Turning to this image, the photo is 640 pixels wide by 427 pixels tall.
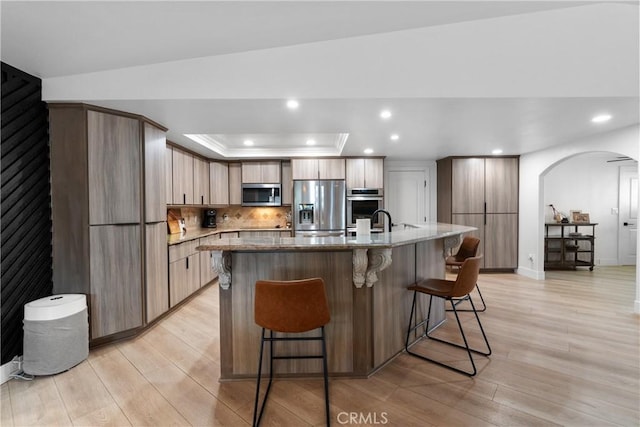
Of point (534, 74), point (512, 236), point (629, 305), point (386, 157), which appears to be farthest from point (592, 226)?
point (534, 74)

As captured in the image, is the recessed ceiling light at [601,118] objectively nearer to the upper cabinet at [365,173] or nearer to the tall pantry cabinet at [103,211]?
the upper cabinet at [365,173]

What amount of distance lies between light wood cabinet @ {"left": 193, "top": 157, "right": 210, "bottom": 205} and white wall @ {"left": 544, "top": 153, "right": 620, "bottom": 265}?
22.9ft

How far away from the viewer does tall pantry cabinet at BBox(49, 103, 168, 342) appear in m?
2.50

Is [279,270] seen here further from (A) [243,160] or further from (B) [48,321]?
(A) [243,160]

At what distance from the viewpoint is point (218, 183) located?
17.5 feet

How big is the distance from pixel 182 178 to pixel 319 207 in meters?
2.33

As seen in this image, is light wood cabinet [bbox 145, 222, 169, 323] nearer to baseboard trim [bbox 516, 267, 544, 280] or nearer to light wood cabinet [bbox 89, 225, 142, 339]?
light wood cabinet [bbox 89, 225, 142, 339]

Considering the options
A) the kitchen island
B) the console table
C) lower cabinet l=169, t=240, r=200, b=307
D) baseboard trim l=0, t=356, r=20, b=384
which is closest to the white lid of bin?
baseboard trim l=0, t=356, r=20, b=384

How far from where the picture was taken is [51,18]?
1.72 metres

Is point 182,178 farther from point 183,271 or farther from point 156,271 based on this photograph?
point 156,271

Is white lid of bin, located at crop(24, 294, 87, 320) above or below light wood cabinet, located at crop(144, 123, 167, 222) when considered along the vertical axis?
below

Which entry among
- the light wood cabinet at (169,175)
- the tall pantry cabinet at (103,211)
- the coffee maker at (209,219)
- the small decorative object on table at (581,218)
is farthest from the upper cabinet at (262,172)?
the small decorative object on table at (581,218)

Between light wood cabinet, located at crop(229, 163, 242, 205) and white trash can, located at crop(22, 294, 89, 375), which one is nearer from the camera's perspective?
white trash can, located at crop(22, 294, 89, 375)

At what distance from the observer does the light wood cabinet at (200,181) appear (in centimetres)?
471
